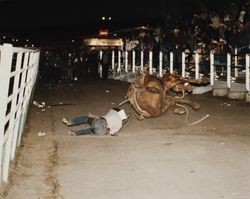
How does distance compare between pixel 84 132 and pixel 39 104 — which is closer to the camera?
pixel 84 132

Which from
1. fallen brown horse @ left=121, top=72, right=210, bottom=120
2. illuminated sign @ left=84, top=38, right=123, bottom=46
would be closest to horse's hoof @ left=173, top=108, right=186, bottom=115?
fallen brown horse @ left=121, top=72, right=210, bottom=120

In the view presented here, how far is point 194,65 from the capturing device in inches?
723

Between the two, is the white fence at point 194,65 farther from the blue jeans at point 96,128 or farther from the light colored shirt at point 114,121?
the blue jeans at point 96,128

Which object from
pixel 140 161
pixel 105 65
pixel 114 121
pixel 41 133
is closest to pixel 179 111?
pixel 114 121

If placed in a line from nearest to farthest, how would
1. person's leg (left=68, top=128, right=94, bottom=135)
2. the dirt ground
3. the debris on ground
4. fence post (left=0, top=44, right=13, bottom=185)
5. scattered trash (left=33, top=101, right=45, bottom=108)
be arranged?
fence post (left=0, top=44, right=13, bottom=185), the dirt ground, person's leg (left=68, top=128, right=94, bottom=135), the debris on ground, scattered trash (left=33, top=101, right=45, bottom=108)

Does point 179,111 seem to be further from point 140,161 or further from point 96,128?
point 140,161

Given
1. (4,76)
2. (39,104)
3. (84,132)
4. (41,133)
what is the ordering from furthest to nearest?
(39,104) → (41,133) → (84,132) → (4,76)

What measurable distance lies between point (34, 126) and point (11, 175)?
4.11 meters

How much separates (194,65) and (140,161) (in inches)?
451

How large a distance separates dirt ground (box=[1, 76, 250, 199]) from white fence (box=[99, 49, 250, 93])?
10.6ft

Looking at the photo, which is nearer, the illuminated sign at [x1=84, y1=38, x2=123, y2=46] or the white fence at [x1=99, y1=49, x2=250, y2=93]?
the white fence at [x1=99, y1=49, x2=250, y2=93]

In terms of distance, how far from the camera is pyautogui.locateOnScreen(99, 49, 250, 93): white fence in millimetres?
14859

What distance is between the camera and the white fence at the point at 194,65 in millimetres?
14859

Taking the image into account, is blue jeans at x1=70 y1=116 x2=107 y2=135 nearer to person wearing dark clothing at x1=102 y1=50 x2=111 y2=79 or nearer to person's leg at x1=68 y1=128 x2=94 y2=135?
person's leg at x1=68 y1=128 x2=94 y2=135
